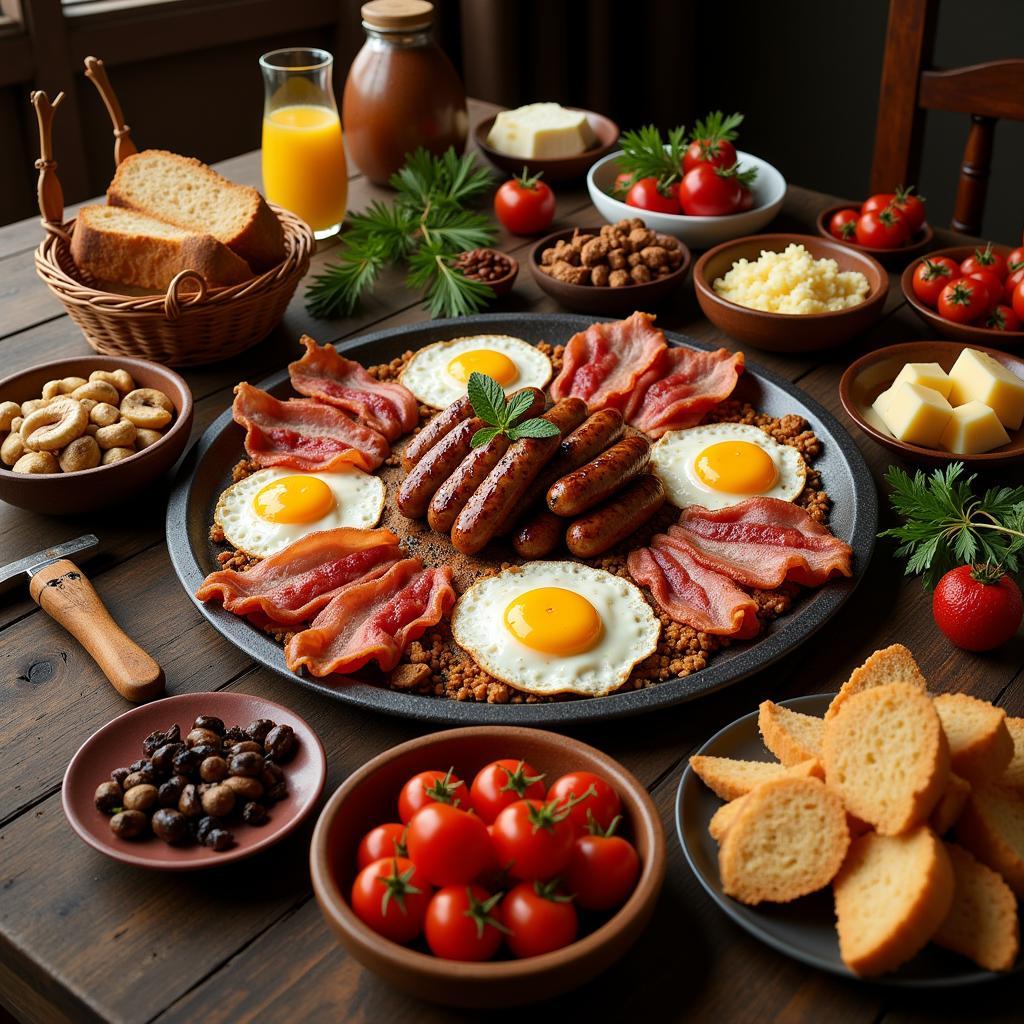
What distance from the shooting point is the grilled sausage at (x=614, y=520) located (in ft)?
7.58

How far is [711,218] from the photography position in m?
3.44

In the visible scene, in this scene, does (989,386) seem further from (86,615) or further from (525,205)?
(86,615)

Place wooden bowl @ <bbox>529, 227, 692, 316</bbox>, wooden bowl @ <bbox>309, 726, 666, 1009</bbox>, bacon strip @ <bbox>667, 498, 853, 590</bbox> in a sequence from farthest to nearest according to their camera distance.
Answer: wooden bowl @ <bbox>529, 227, 692, 316</bbox>
bacon strip @ <bbox>667, 498, 853, 590</bbox>
wooden bowl @ <bbox>309, 726, 666, 1009</bbox>

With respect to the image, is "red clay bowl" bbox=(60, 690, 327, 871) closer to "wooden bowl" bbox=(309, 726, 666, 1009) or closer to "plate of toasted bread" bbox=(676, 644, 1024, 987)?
"wooden bowl" bbox=(309, 726, 666, 1009)

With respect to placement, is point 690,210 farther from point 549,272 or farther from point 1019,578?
point 1019,578

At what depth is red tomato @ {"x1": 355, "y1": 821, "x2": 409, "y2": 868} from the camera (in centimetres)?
152

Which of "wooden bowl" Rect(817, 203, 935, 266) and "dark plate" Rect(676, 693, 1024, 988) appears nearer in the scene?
"dark plate" Rect(676, 693, 1024, 988)

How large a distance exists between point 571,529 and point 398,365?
3.13ft

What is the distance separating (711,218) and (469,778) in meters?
2.30

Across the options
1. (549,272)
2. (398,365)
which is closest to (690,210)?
(549,272)

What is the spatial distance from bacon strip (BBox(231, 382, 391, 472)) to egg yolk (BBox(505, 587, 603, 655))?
0.68 m

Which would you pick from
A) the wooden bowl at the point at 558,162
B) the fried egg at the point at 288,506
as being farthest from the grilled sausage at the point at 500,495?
the wooden bowl at the point at 558,162

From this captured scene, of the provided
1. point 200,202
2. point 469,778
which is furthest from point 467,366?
point 469,778

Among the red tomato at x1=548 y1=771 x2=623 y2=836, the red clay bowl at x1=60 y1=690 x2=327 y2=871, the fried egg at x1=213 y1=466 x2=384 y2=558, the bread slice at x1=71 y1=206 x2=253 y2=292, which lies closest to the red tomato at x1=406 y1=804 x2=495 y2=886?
the red tomato at x1=548 y1=771 x2=623 y2=836
